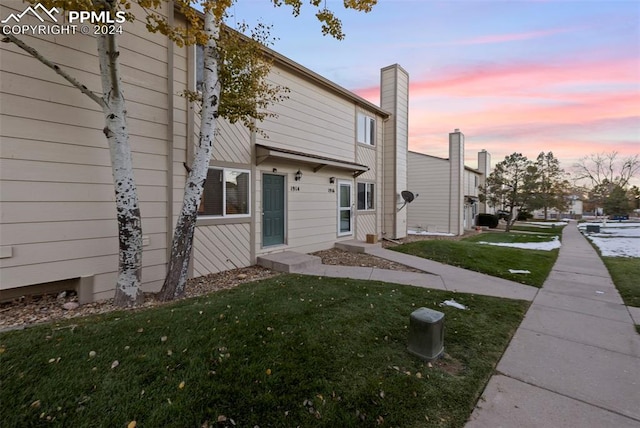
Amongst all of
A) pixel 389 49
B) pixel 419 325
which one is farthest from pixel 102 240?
pixel 389 49

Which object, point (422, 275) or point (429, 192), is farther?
point (429, 192)

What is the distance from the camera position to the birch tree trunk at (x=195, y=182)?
446 centimetres

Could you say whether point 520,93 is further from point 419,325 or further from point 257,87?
point 419,325

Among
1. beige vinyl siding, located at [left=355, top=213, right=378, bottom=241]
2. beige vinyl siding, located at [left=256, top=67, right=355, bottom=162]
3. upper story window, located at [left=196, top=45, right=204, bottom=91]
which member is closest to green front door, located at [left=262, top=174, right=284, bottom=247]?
beige vinyl siding, located at [left=256, top=67, right=355, bottom=162]

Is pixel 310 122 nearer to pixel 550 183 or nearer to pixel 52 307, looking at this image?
pixel 52 307

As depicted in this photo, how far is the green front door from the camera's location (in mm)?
7387

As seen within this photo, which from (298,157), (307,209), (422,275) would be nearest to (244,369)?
(422,275)

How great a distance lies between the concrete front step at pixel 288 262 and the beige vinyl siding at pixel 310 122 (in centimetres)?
296

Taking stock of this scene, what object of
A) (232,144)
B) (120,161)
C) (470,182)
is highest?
(470,182)

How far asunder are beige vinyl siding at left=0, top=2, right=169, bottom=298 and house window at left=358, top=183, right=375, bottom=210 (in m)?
7.32

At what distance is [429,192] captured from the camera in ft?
61.9

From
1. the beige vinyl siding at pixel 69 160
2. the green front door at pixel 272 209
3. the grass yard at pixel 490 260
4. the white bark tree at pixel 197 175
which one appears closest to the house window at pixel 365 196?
the grass yard at pixel 490 260

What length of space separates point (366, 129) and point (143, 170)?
8412 millimetres

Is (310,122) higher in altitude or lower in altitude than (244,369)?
higher
